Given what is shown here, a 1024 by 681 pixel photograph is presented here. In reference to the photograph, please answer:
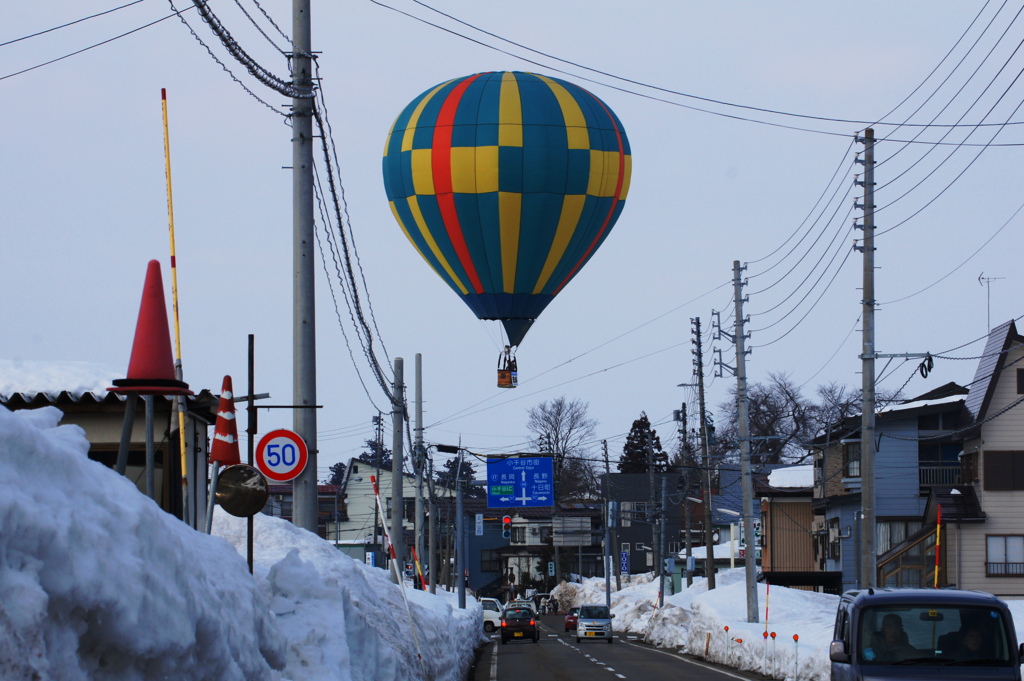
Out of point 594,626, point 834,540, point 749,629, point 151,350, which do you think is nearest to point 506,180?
point 749,629

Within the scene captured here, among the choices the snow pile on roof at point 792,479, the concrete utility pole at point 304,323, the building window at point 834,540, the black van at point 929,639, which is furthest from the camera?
the snow pile on roof at point 792,479

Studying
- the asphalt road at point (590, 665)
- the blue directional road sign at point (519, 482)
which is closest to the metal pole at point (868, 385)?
the asphalt road at point (590, 665)

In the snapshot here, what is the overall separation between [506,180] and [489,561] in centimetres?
8698

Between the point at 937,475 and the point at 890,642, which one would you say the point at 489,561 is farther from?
the point at 890,642

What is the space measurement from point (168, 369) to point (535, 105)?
73.3 ft

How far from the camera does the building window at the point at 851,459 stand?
5191 cm

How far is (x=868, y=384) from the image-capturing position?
28141 millimetres

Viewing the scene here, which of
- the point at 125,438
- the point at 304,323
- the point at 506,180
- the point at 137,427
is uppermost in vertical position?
the point at 506,180

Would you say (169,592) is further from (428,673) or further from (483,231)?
(483,231)

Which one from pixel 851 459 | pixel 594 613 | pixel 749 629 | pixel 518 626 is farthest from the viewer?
pixel 851 459

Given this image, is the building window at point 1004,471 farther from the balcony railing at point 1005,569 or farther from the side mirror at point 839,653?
the side mirror at point 839,653

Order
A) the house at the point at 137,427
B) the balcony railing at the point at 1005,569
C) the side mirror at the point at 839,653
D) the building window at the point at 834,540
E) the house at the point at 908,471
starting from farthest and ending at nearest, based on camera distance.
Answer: the building window at the point at 834,540
the house at the point at 908,471
the balcony railing at the point at 1005,569
the house at the point at 137,427
the side mirror at the point at 839,653

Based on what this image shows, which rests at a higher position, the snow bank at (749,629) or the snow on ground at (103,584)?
the snow on ground at (103,584)

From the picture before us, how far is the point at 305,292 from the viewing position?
1636 centimetres
